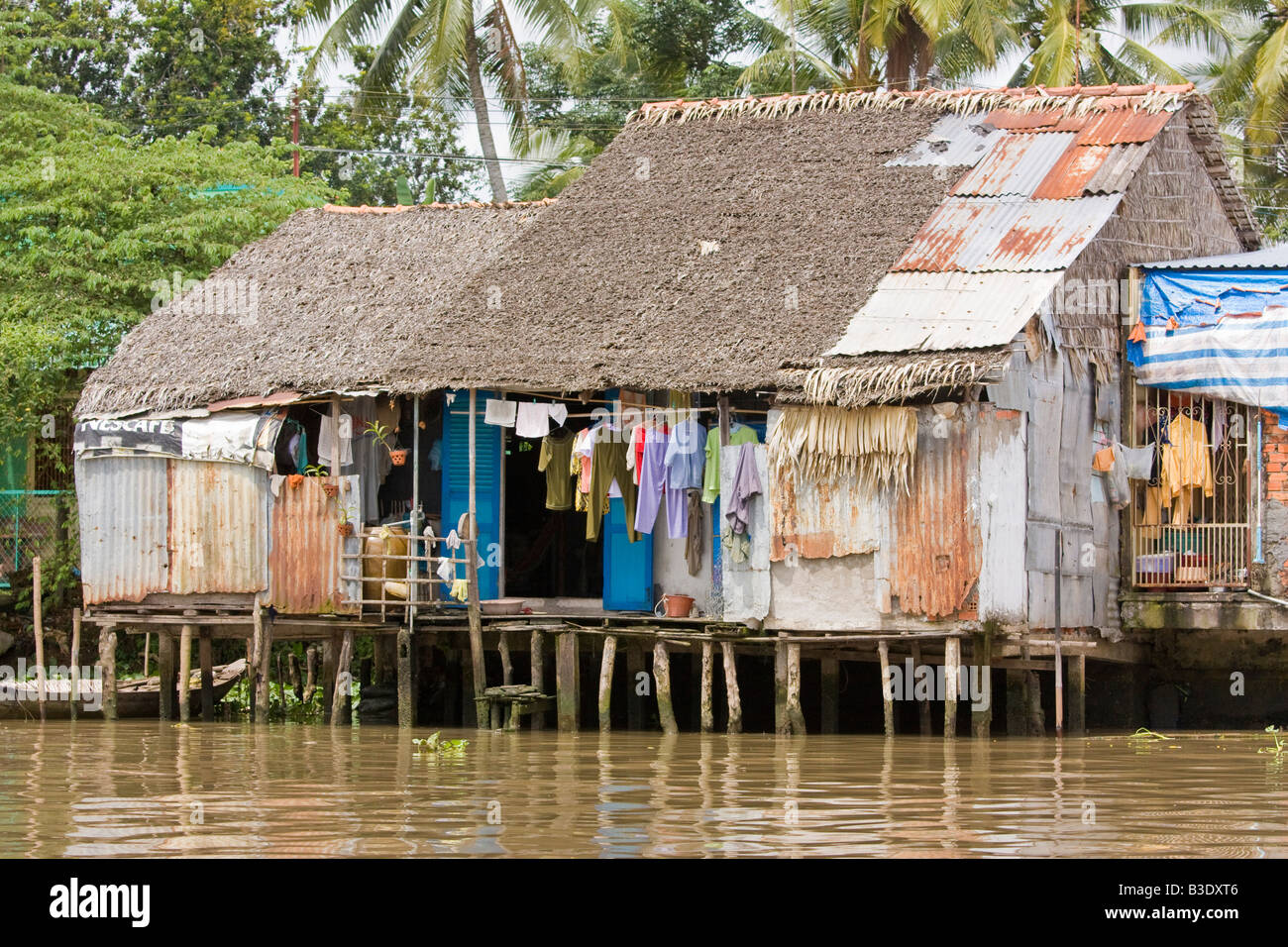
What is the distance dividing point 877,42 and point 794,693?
42.5 feet

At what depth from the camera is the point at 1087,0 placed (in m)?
28.4

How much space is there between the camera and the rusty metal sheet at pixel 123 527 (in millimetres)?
18438

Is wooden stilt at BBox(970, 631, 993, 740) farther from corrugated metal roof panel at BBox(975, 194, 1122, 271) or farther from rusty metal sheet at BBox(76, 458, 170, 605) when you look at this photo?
rusty metal sheet at BBox(76, 458, 170, 605)

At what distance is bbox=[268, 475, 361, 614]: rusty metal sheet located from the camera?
17.5m

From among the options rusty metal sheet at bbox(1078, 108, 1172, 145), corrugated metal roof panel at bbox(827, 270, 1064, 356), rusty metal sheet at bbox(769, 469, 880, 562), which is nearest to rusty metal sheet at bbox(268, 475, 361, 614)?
rusty metal sheet at bbox(769, 469, 880, 562)

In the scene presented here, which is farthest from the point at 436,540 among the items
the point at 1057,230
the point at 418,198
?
the point at 418,198

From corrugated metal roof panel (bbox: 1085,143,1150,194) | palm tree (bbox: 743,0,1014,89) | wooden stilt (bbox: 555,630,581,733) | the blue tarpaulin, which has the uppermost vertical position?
palm tree (bbox: 743,0,1014,89)

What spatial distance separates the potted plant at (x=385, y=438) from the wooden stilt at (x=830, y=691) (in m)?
4.58

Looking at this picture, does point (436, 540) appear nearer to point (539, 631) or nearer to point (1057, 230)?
point (539, 631)

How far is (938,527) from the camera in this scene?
15.5m

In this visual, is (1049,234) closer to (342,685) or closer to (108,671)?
(342,685)

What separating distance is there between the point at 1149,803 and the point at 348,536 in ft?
29.9

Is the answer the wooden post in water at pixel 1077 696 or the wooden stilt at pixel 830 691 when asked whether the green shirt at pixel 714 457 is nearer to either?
the wooden stilt at pixel 830 691

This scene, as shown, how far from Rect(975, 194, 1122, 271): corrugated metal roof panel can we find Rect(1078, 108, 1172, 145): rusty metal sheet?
100 cm
